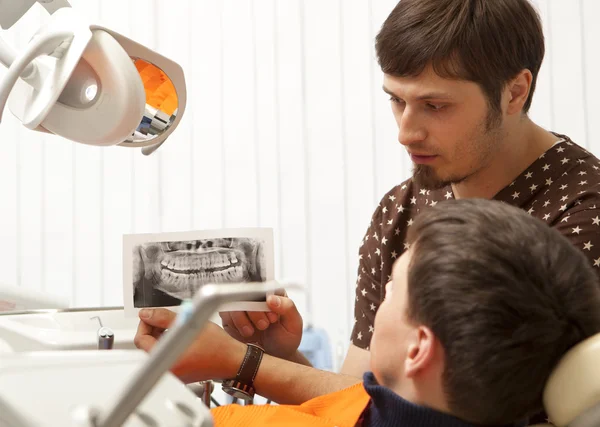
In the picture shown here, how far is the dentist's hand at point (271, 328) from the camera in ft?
5.28

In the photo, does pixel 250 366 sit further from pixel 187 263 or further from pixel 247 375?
pixel 187 263

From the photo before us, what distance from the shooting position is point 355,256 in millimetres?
2885

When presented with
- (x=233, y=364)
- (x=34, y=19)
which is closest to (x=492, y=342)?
(x=233, y=364)

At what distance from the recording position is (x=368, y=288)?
186 cm

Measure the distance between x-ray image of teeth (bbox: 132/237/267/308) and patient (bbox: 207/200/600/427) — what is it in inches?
19.3

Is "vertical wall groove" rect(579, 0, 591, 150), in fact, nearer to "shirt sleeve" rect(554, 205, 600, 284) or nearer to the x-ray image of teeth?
"shirt sleeve" rect(554, 205, 600, 284)

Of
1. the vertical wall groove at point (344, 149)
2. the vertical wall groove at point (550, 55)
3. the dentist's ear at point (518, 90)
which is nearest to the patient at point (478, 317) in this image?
the dentist's ear at point (518, 90)

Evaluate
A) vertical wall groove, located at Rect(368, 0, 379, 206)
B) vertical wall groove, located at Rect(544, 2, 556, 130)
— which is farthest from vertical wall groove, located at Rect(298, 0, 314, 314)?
vertical wall groove, located at Rect(544, 2, 556, 130)

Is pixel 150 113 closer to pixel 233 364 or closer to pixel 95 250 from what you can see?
pixel 233 364

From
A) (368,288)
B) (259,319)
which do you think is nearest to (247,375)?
(259,319)

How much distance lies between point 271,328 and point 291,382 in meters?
0.16

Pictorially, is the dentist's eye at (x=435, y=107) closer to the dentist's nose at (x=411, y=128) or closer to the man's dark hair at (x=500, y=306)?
the dentist's nose at (x=411, y=128)

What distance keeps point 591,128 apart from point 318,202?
3.33ft

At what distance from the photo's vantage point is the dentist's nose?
1639 millimetres
